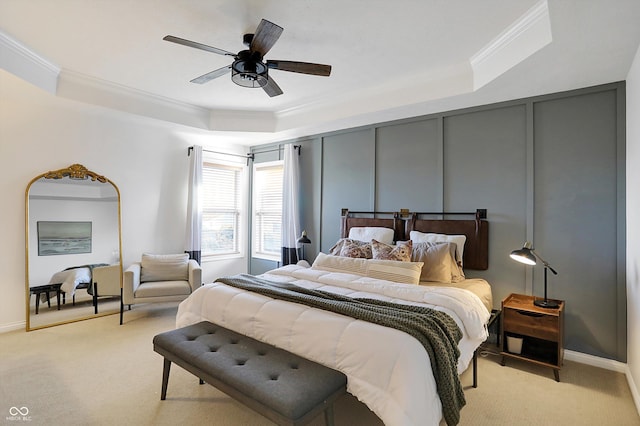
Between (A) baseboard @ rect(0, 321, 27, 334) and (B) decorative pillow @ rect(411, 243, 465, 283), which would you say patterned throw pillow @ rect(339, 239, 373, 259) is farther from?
(A) baseboard @ rect(0, 321, 27, 334)

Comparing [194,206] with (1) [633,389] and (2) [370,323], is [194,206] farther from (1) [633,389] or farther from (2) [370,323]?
(1) [633,389]

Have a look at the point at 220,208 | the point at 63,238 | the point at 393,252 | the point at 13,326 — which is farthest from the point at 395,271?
the point at 13,326

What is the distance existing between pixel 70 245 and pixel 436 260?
419 cm

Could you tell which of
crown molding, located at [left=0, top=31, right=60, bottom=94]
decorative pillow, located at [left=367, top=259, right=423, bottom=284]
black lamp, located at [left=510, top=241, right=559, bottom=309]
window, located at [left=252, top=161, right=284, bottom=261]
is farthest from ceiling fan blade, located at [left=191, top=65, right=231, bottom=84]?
black lamp, located at [left=510, top=241, right=559, bottom=309]

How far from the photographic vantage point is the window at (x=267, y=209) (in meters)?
5.57

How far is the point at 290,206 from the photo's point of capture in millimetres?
5094

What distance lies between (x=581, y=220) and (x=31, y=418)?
14.9 feet

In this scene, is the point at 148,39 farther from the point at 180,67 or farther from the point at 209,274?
the point at 209,274

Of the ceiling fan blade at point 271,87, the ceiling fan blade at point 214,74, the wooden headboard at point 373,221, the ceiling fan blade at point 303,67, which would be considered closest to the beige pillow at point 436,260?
the wooden headboard at point 373,221

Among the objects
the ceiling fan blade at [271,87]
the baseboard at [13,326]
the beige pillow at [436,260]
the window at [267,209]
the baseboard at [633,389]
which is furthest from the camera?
the window at [267,209]

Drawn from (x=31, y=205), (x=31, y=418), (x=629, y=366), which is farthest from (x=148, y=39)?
(x=629, y=366)

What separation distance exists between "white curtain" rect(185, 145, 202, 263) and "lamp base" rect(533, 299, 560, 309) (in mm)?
4360

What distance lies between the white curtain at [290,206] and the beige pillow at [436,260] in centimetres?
218

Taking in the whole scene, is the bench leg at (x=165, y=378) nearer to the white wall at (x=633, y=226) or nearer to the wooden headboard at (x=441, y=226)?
the wooden headboard at (x=441, y=226)
